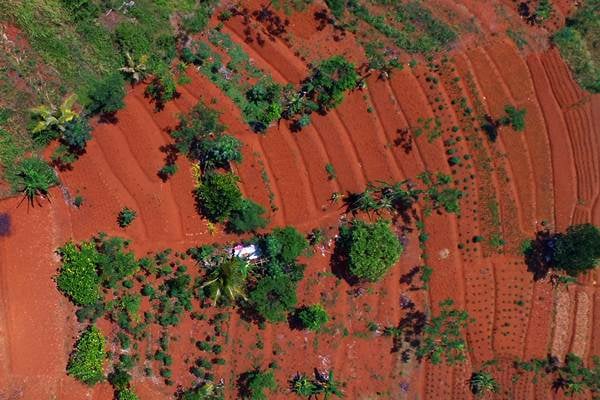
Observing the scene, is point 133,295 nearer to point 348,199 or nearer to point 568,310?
point 348,199

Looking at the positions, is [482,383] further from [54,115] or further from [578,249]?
[54,115]

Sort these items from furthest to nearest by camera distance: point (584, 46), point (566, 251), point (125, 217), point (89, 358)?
point (584, 46) → point (566, 251) → point (125, 217) → point (89, 358)

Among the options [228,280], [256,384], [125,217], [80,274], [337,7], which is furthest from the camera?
[337,7]

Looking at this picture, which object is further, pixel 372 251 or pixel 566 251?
pixel 566 251

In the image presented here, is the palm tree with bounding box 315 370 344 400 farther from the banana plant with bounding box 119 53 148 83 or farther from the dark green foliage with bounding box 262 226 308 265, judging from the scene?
the banana plant with bounding box 119 53 148 83

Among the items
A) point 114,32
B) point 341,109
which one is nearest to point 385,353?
point 341,109

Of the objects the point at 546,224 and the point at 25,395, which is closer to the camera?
the point at 25,395

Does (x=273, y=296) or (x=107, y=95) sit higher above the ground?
(x=107, y=95)

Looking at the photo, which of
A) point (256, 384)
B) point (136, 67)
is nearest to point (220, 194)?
point (136, 67)
